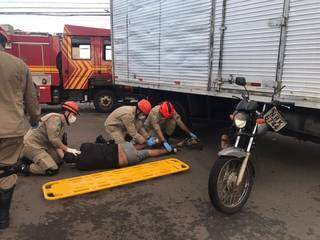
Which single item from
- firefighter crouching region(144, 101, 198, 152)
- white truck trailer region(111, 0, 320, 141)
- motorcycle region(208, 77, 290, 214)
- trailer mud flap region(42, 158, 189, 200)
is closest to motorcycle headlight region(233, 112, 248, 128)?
motorcycle region(208, 77, 290, 214)

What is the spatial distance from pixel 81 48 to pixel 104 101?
1.84 metres

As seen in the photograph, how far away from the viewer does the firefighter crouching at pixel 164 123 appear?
281 inches

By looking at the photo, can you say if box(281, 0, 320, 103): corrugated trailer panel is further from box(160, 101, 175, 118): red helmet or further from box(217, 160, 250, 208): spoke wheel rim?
box(160, 101, 175, 118): red helmet

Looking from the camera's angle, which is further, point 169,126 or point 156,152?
point 169,126

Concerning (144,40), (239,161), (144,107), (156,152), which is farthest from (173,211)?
(144,40)

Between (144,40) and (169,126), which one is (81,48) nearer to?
(144,40)

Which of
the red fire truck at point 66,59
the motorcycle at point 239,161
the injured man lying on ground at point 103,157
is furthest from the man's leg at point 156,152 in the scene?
the red fire truck at point 66,59

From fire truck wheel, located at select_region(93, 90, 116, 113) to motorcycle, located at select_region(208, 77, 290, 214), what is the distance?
8938mm

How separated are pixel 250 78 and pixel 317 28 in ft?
4.06

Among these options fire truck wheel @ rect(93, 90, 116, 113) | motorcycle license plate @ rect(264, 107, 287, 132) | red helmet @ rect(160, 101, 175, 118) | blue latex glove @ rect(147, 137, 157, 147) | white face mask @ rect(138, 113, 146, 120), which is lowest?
fire truck wheel @ rect(93, 90, 116, 113)

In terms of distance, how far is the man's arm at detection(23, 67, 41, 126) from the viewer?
3.95 metres

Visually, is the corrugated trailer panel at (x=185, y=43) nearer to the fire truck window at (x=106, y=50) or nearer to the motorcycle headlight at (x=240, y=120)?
the motorcycle headlight at (x=240, y=120)

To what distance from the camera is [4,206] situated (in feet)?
12.9

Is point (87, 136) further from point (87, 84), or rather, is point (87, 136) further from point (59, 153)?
point (87, 84)
